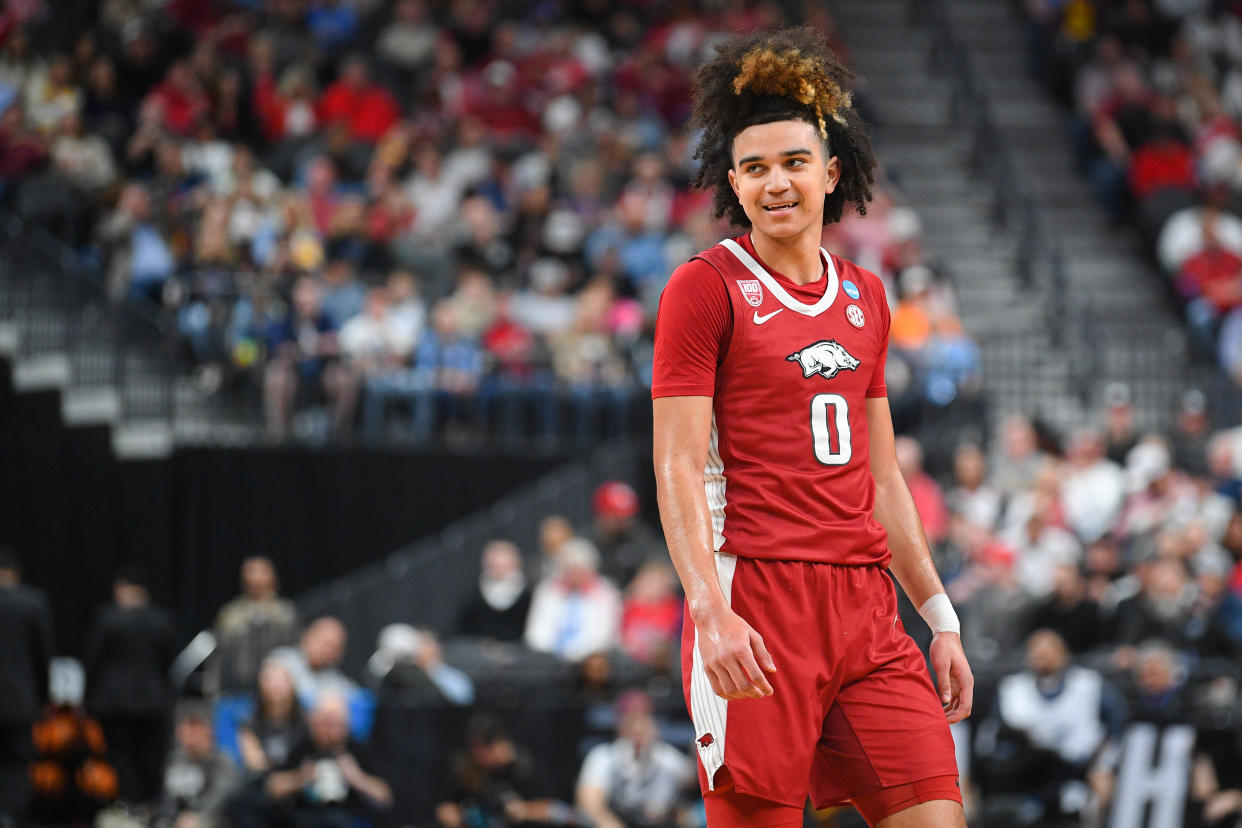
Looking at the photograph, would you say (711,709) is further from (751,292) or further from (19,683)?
(19,683)

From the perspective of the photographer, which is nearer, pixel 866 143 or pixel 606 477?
pixel 866 143

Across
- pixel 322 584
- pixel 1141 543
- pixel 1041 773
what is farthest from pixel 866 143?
pixel 322 584

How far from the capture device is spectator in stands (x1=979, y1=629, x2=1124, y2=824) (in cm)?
1034

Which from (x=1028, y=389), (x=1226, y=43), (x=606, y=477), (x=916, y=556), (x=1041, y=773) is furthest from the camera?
(x=1226, y=43)

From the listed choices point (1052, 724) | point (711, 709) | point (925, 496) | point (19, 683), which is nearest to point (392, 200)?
point (925, 496)

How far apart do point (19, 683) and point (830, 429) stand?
8.24 metres

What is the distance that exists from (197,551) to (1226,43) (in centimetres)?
1324

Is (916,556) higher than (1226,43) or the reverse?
the reverse

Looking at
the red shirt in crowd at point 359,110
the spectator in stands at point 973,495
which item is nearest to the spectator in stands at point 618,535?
the spectator in stands at point 973,495

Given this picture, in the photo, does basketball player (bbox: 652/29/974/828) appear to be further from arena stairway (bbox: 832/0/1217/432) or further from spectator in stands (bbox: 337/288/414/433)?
arena stairway (bbox: 832/0/1217/432)

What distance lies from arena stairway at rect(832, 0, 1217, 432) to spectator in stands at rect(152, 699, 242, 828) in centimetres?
765

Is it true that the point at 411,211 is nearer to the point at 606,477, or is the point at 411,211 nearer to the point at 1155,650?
the point at 606,477

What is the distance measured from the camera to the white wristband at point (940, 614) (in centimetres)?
464

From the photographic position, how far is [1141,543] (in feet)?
41.5
